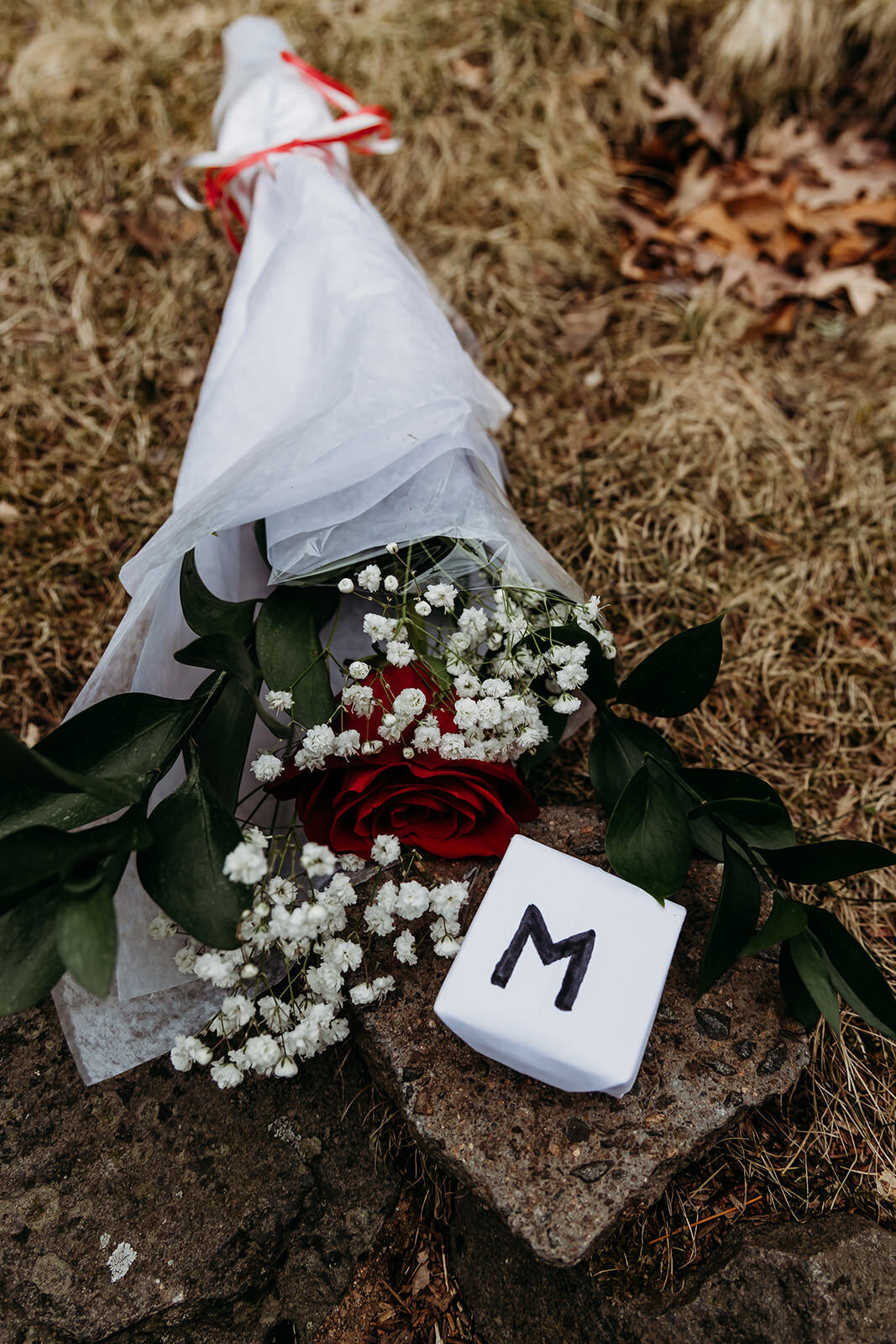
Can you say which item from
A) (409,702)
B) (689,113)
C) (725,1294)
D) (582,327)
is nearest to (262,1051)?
(409,702)

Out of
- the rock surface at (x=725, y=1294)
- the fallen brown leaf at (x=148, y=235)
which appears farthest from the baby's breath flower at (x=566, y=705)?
the fallen brown leaf at (x=148, y=235)

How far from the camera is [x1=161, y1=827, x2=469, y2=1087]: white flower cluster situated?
2.76ft

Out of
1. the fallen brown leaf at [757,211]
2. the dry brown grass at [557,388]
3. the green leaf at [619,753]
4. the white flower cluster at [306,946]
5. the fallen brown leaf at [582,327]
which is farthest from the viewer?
the fallen brown leaf at [757,211]

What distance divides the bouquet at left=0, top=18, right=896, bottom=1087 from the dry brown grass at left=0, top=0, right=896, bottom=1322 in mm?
308

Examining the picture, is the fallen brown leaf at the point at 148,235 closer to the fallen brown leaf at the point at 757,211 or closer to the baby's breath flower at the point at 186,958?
the fallen brown leaf at the point at 757,211

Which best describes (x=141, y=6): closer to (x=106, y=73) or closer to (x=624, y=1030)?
(x=106, y=73)

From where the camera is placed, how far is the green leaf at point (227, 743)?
0.99 meters

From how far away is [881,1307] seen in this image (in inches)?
36.3

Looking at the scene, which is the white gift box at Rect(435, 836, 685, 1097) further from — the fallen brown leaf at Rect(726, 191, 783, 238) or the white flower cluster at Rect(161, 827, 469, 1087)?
the fallen brown leaf at Rect(726, 191, 783, 238)

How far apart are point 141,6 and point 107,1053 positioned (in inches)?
100

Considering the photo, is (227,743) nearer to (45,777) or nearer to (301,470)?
(45,777)

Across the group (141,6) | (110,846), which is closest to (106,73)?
(141,6)

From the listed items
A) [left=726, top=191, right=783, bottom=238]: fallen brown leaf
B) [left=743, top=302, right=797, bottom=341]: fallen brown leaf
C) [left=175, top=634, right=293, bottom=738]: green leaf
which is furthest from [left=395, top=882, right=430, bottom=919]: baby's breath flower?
[left=726, top=191, right=783, bottom=238]: fallen brown leaf

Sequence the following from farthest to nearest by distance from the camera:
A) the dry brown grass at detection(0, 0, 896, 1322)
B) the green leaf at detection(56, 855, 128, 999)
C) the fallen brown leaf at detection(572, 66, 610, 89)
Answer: the fallen brown leaf at detection(572, 66, 610, 89) < the dry brown grass at detection(0, 0, 896, 1322) < the green leaf at detection(56, 855, 128, 999)
